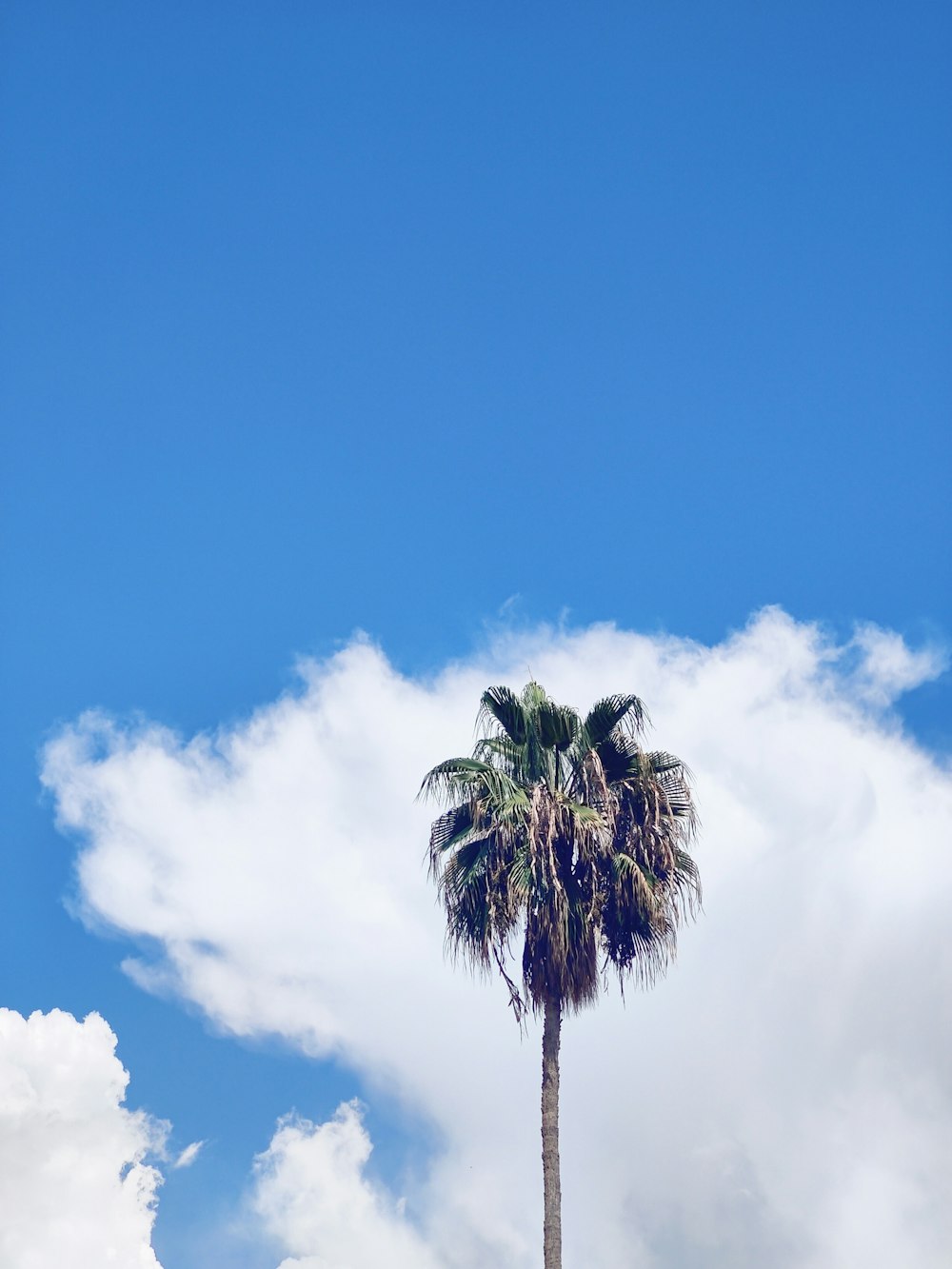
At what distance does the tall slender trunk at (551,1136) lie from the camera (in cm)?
3030

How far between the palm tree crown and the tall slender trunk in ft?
1.66

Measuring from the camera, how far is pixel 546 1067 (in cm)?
3178

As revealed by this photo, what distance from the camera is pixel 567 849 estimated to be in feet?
107

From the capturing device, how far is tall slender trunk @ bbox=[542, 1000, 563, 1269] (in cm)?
3030

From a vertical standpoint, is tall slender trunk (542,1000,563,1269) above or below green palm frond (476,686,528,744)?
below

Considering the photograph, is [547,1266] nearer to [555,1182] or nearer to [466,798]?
[555,1182]

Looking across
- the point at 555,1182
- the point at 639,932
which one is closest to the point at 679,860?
the point at 639,932

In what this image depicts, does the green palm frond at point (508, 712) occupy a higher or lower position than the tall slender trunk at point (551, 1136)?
higher

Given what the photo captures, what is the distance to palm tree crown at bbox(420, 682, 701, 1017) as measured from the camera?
3209 centimetres

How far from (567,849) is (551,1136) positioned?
5.56 meters

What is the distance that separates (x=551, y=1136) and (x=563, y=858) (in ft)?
17.7

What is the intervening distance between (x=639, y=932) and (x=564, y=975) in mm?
1788

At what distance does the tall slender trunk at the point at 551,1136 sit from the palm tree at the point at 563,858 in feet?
0.09

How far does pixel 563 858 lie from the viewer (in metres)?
32.8
